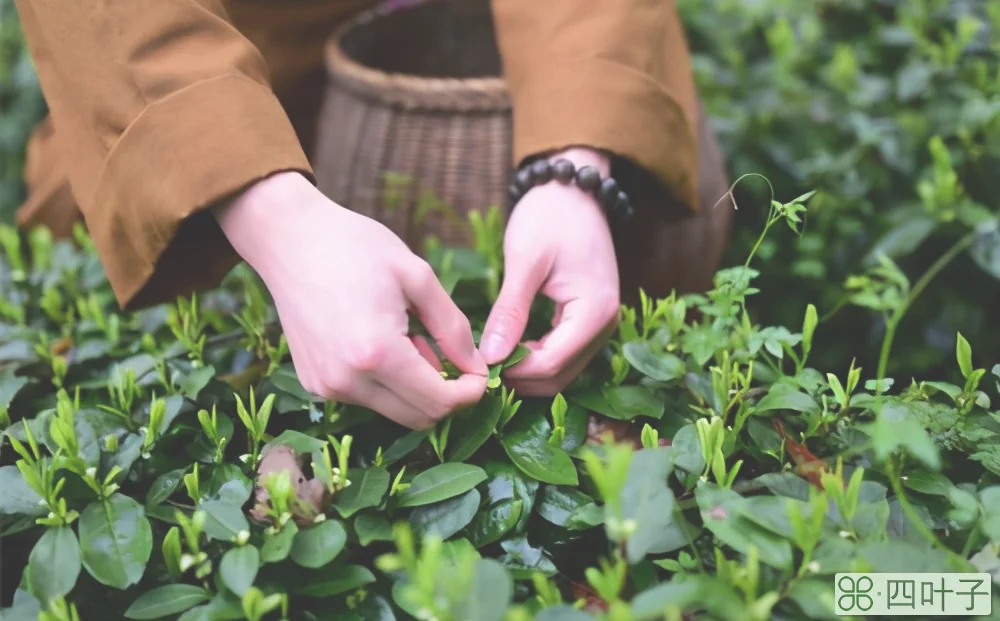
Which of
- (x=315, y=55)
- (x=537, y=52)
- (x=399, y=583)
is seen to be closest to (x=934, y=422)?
(x=399, y=583)

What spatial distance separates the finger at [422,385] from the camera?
56 cm

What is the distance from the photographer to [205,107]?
628 millimetres

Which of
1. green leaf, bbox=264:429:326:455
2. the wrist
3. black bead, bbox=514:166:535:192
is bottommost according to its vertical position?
green leaf, bbox=264:429:326:455

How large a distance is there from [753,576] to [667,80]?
56 centimetres

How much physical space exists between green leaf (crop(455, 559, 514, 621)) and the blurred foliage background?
60 centimetres

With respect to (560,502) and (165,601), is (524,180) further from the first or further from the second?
(165,601)

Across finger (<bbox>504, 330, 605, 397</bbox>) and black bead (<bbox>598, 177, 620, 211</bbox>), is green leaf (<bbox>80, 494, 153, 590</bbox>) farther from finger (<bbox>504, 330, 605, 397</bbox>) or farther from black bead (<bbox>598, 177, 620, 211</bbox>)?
black bead (<bbox>598, 177, 620, 211</bbox>)

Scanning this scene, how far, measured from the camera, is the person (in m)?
0.58

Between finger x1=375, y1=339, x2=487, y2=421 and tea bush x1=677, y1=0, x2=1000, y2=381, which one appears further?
tea bush x1=677, y1=0, x2=1000, y2=381

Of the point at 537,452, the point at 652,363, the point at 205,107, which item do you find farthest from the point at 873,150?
the point at 205,107

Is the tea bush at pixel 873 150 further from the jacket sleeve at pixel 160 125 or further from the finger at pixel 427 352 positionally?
the jacket sleeve at pixel 160 125

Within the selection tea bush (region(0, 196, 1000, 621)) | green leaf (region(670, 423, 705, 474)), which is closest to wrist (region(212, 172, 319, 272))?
tea bush (region(0, 196, 1000, 621))

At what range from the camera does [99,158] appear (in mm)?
698

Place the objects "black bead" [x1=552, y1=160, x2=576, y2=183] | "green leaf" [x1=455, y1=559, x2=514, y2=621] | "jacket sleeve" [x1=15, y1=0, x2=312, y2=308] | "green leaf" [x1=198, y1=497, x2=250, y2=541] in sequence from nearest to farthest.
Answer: "green leaf" [x1=455, y1=559, x2=514, y2=621]
"green leaf" [x1=198, y1=497, x2=250, y2=541]
"jacket sleeve" [x1=15, y1=0, x2=312, y2=308]
"black bead" [x1=552, y1=160, x2=576, y2=183]
